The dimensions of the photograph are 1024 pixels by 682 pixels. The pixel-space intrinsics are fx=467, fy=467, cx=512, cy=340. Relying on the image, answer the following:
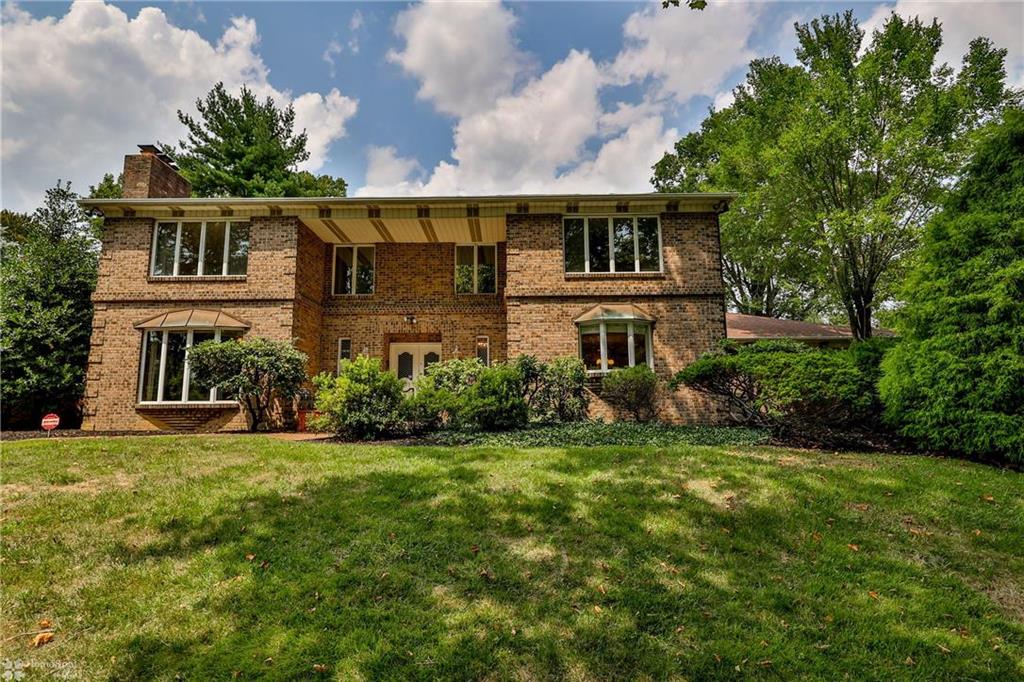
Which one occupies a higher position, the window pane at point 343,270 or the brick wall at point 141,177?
the brick wall at point 141,177

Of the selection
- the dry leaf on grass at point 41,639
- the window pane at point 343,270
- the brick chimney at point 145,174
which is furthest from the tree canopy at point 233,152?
the dry leaf on grass at point 41,639

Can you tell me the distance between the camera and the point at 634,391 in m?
11.1

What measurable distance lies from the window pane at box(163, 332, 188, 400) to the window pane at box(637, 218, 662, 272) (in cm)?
1202

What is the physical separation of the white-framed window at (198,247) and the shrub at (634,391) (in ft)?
33.0

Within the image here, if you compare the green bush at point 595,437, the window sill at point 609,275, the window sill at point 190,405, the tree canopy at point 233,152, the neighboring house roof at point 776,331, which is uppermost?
the tree canopy at point 233,152

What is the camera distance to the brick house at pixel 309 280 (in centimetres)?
1176

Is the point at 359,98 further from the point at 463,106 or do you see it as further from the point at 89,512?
the point at 89,512

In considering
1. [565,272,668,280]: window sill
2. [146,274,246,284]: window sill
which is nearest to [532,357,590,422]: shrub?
[565,272,668,280]: window sill

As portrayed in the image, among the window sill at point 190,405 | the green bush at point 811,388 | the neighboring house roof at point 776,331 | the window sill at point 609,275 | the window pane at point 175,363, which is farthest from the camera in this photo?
the neighboring house roof at point 776,331

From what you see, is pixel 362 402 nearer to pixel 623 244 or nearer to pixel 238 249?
pixel 238 249

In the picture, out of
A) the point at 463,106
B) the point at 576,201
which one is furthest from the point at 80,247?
the point at 576,201

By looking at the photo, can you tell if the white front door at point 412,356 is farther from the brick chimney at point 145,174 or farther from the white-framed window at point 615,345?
the brick chimney at point 145,174

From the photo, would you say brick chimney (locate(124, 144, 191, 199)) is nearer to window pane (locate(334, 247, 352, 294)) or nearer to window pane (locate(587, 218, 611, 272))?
window pane (locate(334, 247, 352, 294))

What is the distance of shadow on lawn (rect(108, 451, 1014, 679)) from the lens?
2.75 meters
